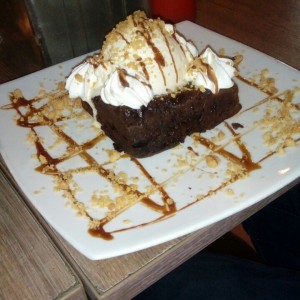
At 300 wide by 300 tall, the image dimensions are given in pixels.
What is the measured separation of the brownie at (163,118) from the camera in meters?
1.12

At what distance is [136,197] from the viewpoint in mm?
1000

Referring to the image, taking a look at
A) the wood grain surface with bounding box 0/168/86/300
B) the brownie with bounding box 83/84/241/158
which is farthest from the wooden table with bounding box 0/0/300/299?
the brownie with bounding box 83/84/241/158

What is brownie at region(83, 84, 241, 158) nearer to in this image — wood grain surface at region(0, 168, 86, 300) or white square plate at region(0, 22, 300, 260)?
white square plate at region(0, 22, 300, 260)

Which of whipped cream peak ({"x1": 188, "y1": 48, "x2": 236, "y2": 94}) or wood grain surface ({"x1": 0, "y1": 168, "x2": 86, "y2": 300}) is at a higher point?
whipped cream peak ({"x1": 188, "y1": 48, "x2": 236, "y2": 94})

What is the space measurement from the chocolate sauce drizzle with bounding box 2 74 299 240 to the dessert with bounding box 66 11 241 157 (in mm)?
39

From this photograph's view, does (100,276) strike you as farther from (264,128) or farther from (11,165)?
(264,128)

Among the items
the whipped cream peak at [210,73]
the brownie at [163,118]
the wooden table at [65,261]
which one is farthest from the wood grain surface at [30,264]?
the whipped cream peak at [210,73]

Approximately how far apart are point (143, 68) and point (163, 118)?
0.16m

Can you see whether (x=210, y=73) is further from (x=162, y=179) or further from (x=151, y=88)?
(x=162, y=179)

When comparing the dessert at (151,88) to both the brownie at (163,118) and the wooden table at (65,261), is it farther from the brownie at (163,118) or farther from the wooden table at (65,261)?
the wooden table at (65,261)

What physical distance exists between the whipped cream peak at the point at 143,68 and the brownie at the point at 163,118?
0.03 m

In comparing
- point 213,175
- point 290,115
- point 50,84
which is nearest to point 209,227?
point 213,175

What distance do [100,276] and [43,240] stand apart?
17cm

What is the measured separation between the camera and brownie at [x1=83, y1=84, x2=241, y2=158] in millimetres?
1116
